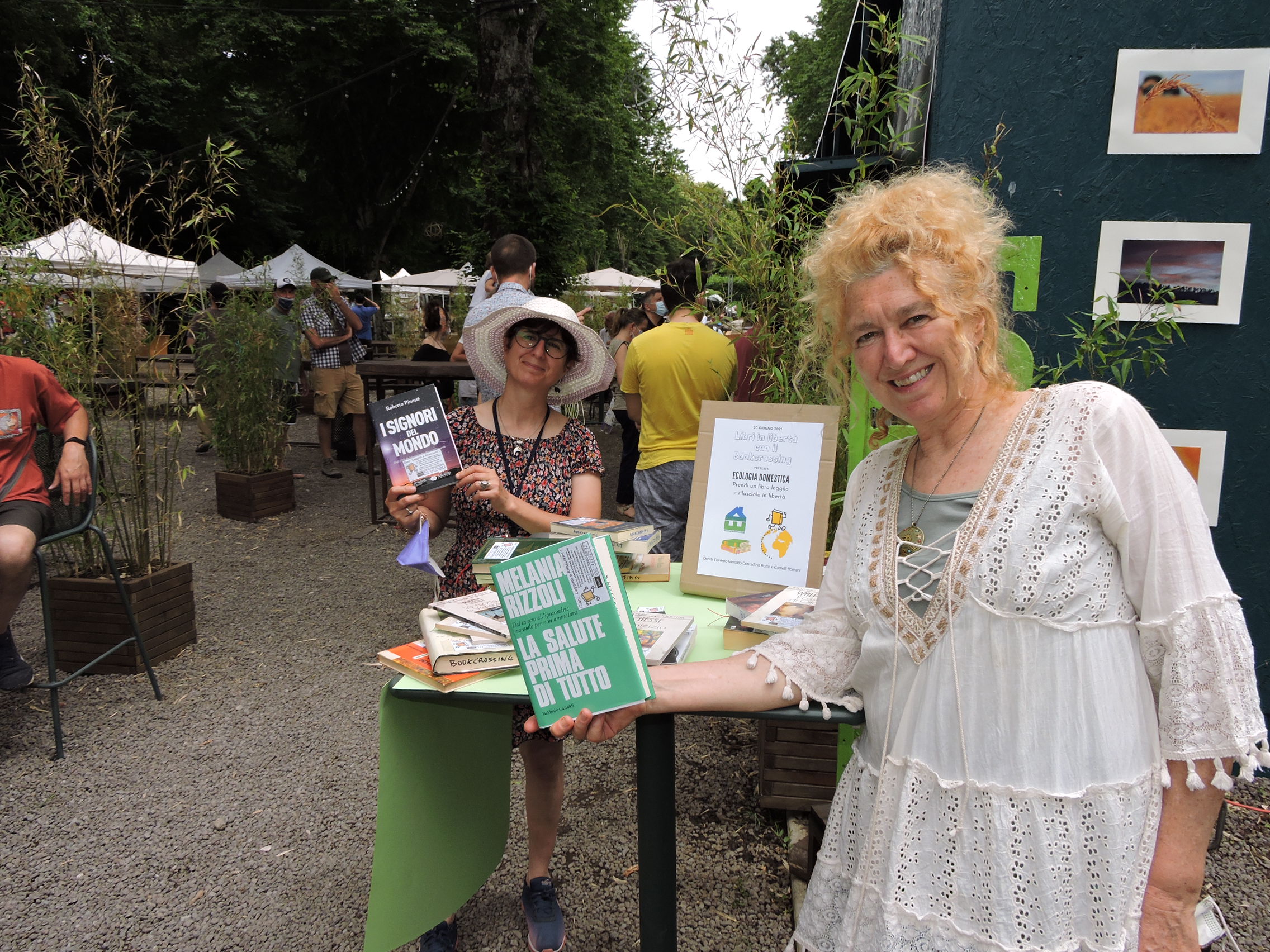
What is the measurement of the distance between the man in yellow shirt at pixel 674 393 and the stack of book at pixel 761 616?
2027mm

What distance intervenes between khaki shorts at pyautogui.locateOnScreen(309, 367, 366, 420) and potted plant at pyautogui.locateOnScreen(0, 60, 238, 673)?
387cm

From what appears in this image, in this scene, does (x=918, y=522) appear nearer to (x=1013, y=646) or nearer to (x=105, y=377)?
(x=1013, y=646)

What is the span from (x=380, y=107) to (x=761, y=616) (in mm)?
17986

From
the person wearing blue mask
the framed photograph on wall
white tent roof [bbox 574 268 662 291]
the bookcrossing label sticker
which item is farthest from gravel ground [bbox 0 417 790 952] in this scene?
white tent roof [bbox 574 268 662 291]

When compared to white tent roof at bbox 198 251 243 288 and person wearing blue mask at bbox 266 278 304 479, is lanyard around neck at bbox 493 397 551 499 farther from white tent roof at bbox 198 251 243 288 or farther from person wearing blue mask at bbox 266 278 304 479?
white tent roof at bbox 198 251 243 288

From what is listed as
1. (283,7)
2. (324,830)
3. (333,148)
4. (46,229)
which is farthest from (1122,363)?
(333,148)

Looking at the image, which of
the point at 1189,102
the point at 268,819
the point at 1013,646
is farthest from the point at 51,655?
the point at 1189,102

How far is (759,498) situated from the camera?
6.62ft

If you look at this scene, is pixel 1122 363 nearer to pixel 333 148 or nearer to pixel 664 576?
pixel 664 576

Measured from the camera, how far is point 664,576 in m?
2.22

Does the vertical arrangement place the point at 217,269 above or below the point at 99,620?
above

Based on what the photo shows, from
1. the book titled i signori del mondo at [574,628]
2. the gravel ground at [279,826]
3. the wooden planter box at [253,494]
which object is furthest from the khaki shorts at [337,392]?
the book titled i signori del mondo at [574,628]

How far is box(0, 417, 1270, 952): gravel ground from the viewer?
2.34 metres

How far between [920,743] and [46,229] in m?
5.21
